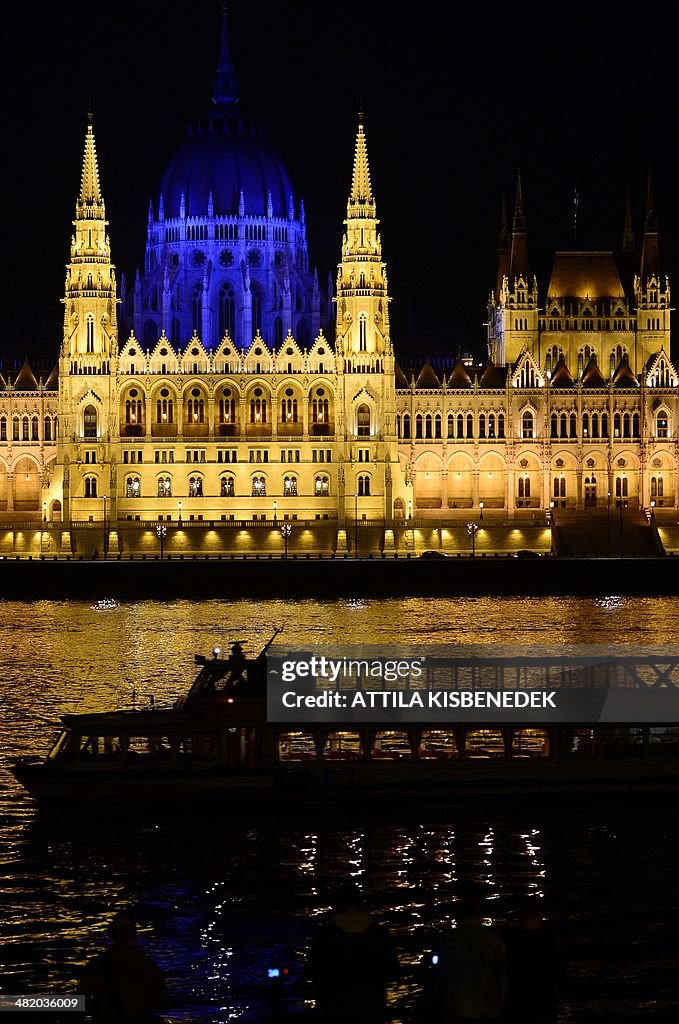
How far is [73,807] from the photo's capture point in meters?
39.6

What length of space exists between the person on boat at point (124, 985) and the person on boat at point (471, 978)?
3.44 metres

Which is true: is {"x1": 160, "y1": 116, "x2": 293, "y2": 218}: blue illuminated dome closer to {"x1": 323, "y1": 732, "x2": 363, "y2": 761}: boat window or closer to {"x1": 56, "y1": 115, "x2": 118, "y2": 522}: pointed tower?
{"x1": 56, "y1": 115, "x2": 118, "y2": 522}: pointed tower

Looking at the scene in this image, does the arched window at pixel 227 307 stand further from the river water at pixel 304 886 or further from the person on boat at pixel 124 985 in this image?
the person on boat at pixel 124 985

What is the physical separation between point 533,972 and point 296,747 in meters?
23.0

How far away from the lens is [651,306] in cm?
14075

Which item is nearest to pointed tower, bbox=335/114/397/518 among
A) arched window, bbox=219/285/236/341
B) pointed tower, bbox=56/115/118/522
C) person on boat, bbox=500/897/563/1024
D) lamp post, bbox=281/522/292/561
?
lamp post, bbox=281/522/292/561

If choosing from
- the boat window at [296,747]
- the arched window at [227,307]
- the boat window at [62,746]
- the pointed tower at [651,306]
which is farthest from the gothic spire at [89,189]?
the boat window at [62,746]

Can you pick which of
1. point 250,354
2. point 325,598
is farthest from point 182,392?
point 325,598

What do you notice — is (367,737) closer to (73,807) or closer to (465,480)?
(73,807)

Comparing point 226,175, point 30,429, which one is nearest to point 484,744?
point 30,429

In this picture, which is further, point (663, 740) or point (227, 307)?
point (227, 307)

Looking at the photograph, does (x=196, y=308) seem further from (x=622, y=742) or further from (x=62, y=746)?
(x=622, y=742)

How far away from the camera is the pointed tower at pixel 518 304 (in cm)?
13850

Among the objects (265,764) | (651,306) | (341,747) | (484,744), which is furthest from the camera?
(651,306)
